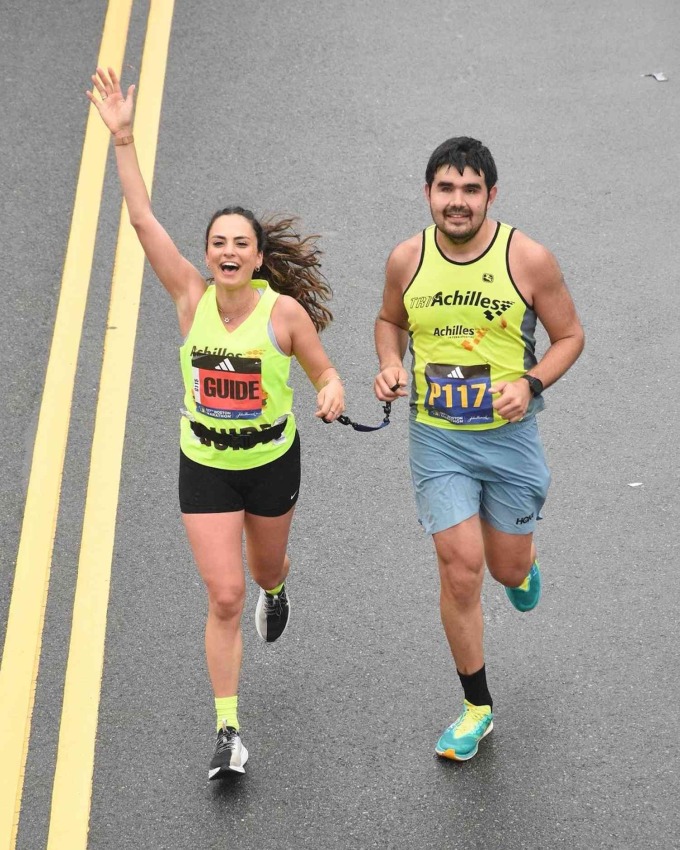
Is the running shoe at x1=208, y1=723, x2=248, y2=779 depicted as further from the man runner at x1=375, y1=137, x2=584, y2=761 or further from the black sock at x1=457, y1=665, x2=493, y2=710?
the black sock at x1=457, y1=665, x2=493, y2=710

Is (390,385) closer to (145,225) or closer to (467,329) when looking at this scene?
(467,329)

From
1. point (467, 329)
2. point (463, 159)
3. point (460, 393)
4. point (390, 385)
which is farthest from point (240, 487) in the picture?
point (463, 159)

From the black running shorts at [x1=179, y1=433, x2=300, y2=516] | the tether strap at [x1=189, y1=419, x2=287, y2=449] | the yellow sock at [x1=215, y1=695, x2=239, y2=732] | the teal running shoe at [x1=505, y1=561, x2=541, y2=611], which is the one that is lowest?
the yellow sock at [x1=215, y1=695, x2=239, y2=732]

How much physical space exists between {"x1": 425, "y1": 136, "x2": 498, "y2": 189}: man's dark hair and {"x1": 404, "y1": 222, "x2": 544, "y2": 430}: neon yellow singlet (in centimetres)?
26

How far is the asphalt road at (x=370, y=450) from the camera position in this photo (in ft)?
17.9

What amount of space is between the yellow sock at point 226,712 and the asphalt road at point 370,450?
23 cm

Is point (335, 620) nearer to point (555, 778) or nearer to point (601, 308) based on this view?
point (555, 778)

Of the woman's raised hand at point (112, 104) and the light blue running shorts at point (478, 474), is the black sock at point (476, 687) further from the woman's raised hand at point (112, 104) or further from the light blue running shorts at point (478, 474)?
the woman's raised hand at point (112, 104)

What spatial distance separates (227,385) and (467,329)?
39.0 inches

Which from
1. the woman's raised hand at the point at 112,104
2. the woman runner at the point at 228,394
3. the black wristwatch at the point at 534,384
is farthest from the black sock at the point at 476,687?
the woman's raised hand at the point at 112,104

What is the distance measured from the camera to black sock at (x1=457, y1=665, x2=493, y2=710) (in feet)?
18.4

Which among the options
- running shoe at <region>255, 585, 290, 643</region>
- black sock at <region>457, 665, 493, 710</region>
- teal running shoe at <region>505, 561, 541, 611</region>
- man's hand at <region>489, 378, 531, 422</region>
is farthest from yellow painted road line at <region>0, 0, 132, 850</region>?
man's hand at <region>489, 378, 531, 422</region>

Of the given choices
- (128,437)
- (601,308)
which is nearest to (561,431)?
(601,308)

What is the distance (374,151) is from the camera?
9.76 m
